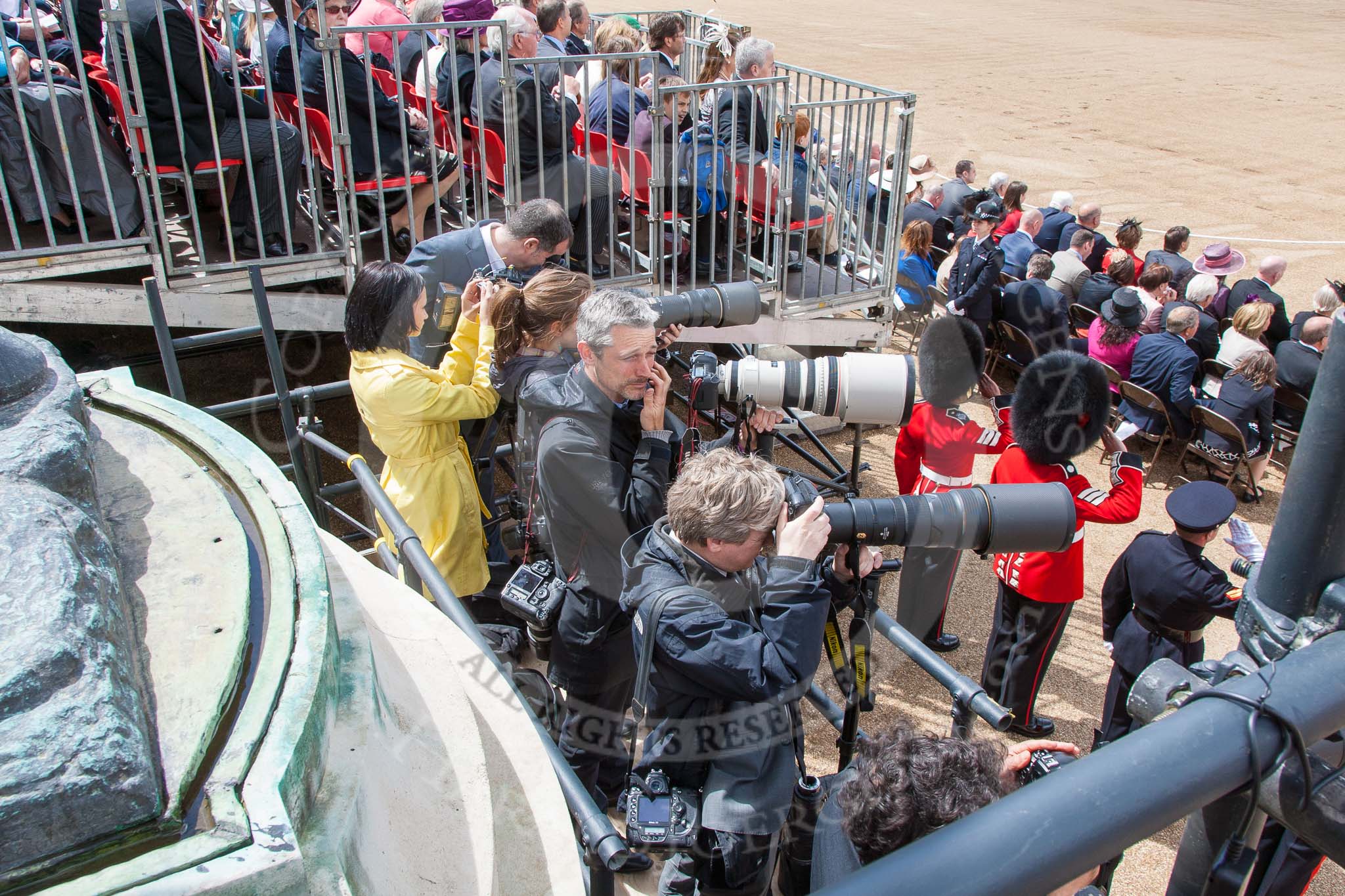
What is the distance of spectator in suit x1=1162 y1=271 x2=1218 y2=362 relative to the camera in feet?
25.6

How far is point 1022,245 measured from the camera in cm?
870

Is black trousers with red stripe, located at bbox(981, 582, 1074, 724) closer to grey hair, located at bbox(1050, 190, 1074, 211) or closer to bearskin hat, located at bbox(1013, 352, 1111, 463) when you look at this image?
bearskin hat, located at bbox(1013, 352, 1111, 463)

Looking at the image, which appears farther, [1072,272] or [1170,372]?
[1072,272]

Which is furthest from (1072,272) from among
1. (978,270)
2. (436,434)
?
(436,434)

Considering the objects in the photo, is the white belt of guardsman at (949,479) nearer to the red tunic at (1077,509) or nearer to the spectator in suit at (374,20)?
the red tunic at (1077,509)

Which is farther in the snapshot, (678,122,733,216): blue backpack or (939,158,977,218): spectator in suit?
(939,158,977,218): spectator in suit

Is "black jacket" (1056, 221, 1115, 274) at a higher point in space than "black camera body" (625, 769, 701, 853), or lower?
lower

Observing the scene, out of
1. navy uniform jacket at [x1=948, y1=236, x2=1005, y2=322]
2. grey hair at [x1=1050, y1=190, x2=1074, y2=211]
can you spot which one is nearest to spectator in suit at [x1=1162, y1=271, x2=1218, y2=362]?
navy uniform jacket at [x1=948, y1=236, x2=1005, y2=322]

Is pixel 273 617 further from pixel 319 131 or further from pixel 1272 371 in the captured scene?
pixel 1272 371

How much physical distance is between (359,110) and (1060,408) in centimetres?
364

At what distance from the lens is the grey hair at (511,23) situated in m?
5.54

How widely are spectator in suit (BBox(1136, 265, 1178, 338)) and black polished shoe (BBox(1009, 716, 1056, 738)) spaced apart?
14.1ft

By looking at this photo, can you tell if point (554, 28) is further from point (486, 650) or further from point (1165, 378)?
A: point (486, 650)

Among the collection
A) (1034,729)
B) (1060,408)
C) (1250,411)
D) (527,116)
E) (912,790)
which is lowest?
(1034,729)
